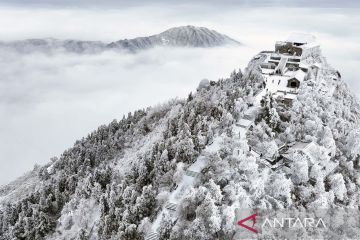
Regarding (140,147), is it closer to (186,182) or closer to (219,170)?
(186,182)

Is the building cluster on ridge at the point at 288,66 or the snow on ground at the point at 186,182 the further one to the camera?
the building cluster on ridge at the point at 288,66

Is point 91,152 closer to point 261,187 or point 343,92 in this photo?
point 261,187
